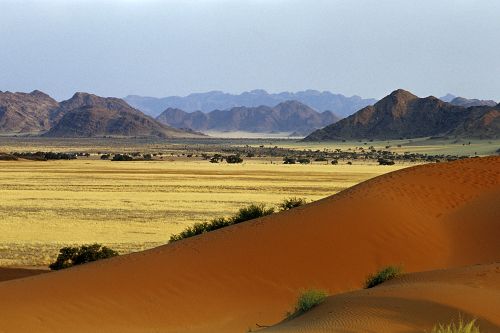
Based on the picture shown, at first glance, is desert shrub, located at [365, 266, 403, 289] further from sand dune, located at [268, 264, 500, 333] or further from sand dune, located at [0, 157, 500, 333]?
sand dune, located at [0, 157, 500, 333]

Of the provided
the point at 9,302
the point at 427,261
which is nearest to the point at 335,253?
the point at 427,261

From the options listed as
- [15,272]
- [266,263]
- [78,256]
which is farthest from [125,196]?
[266,263]

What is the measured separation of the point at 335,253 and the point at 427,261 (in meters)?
2.31

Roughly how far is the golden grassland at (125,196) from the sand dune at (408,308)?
16157 millimetres

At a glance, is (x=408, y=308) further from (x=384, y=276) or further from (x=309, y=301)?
(x=384, y=276)

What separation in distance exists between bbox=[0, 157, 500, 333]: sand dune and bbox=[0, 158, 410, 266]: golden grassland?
28.9ft

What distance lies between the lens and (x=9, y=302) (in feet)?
56.4

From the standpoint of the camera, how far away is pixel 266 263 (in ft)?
64.1

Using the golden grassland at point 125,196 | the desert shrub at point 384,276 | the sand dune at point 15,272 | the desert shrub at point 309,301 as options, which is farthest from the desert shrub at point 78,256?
the desert shrub at point 309,301

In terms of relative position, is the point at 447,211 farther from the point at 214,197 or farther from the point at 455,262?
the point at 214,197

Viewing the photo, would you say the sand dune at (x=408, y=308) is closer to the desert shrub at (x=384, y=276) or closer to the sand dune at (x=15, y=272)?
the desert shrub at (x=384, y=276)

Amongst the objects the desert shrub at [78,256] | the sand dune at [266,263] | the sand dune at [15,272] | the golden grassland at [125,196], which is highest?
the sand dune at [266,263]

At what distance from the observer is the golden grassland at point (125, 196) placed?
32.7m

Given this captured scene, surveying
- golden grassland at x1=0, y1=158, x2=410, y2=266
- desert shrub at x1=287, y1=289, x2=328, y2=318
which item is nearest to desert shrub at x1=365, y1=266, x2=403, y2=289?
desert shrub at x1=287, y1=289, x2=328, y2=318
